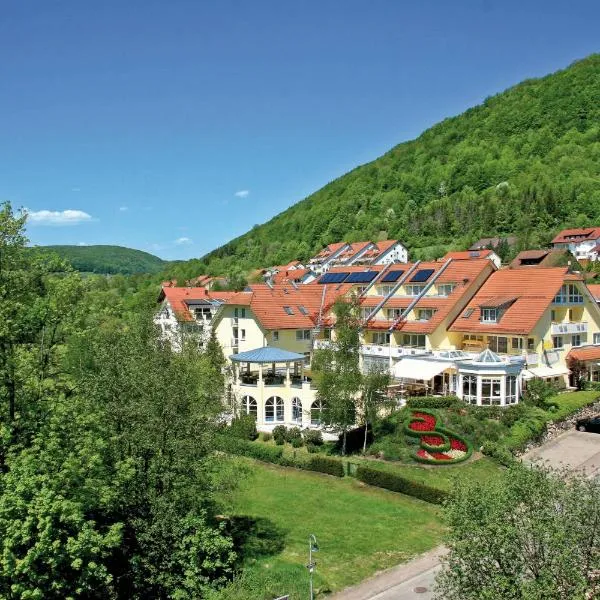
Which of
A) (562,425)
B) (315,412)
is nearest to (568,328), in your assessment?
(562,425)

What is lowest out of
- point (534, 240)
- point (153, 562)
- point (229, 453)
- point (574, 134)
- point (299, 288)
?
point (153, 562)

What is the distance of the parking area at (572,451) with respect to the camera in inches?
1483

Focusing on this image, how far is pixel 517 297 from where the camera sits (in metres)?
50.3

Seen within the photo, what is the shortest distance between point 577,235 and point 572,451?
346ft

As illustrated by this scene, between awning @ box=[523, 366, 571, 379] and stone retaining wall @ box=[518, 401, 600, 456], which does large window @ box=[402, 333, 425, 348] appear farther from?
stone retaining wall @ box=[518, 401, 600, 456]

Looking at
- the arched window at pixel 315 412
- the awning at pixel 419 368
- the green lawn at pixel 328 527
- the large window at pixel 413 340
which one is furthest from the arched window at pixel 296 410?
the large window at pixel 413 340

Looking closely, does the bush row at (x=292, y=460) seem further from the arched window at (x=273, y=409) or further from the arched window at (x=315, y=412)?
the arched window at (x=273, y=409)

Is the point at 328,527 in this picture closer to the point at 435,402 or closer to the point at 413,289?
the point at 435,402

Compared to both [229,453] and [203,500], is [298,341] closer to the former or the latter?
[229,453]

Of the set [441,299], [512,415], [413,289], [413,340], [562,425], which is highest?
[413,289]

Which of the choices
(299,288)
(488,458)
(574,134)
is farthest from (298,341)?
(574,134)

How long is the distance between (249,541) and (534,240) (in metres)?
119

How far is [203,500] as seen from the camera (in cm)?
2538

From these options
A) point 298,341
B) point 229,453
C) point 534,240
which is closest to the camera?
point 229,453
